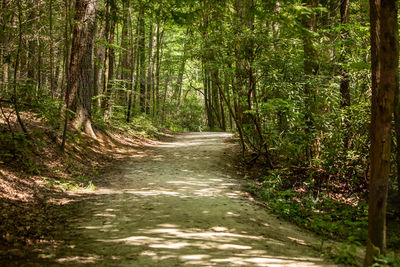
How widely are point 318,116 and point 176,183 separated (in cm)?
468

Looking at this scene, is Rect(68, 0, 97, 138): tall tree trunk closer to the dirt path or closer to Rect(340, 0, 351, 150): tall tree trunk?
the dirt path

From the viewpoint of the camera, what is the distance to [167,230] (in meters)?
4.87

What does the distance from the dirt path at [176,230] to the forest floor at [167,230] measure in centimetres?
1

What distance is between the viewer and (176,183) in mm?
8320

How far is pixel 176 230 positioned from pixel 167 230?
15cm

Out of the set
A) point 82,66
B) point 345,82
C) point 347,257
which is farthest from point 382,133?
point 82,66

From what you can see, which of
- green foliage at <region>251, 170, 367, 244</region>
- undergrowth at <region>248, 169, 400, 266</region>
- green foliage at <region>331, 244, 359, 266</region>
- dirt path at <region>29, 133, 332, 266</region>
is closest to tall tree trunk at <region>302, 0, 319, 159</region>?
undergrowth at <region>248, 169, 400, 266</region>

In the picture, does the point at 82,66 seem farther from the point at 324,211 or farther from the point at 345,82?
the point at 324,211

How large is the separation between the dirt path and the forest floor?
0.04 ft

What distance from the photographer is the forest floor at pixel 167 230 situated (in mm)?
3793

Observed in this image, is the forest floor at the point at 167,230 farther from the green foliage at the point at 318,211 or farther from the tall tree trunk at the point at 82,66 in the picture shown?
the tall tree trunk at the point at 82,66

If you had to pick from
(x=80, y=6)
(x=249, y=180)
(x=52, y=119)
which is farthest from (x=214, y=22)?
(x=52, y=119)

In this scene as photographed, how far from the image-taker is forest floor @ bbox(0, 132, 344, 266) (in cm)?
379

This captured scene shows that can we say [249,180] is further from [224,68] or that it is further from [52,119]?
[52,119]
